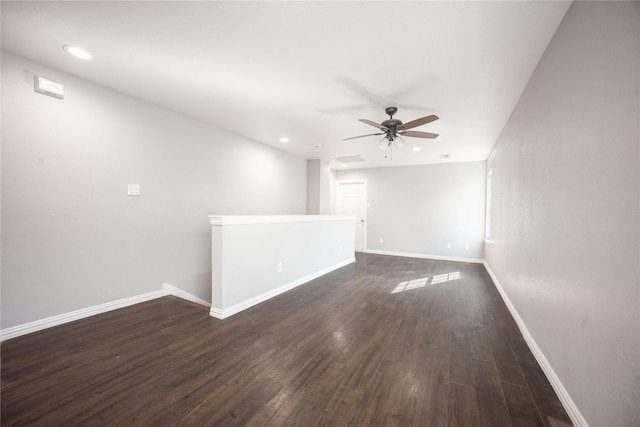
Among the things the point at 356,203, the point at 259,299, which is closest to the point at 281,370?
the point at 259,299

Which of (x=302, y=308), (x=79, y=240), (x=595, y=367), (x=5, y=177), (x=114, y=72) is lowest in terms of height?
(x=302, y=308)

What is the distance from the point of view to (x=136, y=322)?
2441mm

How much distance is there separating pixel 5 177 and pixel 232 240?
1.94 meters

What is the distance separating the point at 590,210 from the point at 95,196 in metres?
4.07

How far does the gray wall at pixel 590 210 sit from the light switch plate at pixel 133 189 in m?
3.98

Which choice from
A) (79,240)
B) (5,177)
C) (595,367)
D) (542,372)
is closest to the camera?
(595,367)

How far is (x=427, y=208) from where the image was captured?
20.4ft

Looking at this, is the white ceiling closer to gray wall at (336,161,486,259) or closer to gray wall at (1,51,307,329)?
gray wall at (1,51,307,329)

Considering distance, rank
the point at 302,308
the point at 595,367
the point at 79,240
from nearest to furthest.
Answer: the point at 595,367 → the point at 79,240 → the point at 302,308

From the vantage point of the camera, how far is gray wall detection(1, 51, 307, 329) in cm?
213

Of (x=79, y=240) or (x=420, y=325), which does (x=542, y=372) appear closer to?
(x=420, y=325)

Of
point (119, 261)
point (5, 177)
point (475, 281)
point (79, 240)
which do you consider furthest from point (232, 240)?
point (475, 281)

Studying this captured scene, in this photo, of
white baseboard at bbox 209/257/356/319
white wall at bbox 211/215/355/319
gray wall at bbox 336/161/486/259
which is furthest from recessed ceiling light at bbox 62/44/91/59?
gray wall at bbox 336/161/486/259

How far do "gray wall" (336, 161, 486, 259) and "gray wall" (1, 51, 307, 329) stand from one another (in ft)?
14.5
